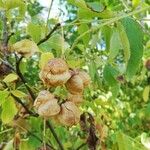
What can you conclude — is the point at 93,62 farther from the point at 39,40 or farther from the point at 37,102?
the point at 37,102

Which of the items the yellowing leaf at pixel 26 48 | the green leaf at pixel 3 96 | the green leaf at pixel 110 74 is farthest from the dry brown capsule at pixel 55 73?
the green leaf at pixel 110 74

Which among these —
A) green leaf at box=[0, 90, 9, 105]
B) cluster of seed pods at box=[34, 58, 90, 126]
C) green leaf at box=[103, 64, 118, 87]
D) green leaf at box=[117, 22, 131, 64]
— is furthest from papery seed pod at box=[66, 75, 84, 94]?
green leaf at box=[103, 64, 118, 87]

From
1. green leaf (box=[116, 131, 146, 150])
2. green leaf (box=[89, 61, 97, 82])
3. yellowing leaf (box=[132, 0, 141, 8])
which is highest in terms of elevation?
yellowing leaf (box=[132, 0, 141, 8])

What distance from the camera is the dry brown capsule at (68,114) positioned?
3.12 ft

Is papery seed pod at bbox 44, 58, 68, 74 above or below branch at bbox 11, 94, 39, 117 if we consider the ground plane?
above

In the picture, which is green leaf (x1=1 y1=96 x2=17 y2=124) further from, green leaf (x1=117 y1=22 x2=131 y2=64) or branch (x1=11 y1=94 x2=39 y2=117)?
green leaf (x1=117 y1=22 x2=131 y2=64)

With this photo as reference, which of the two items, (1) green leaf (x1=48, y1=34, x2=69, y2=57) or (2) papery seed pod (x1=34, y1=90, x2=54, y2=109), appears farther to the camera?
(1) green leaf (x1=48, y1=34, x2=69, y2=57)

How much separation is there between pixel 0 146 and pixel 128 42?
1.82ft

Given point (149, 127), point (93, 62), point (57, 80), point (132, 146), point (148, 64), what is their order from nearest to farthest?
1. point (57, 80)
2. point (132, 146)
3. point (93, 62)
4. point (148, 64)
5. point (149, 127)

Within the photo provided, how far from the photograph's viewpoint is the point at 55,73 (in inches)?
36.8

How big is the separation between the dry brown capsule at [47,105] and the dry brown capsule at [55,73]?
0.07 ft

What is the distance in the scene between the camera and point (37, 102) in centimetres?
100

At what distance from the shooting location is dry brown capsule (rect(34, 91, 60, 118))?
95cm

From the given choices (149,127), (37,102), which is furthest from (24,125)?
(149,127)
